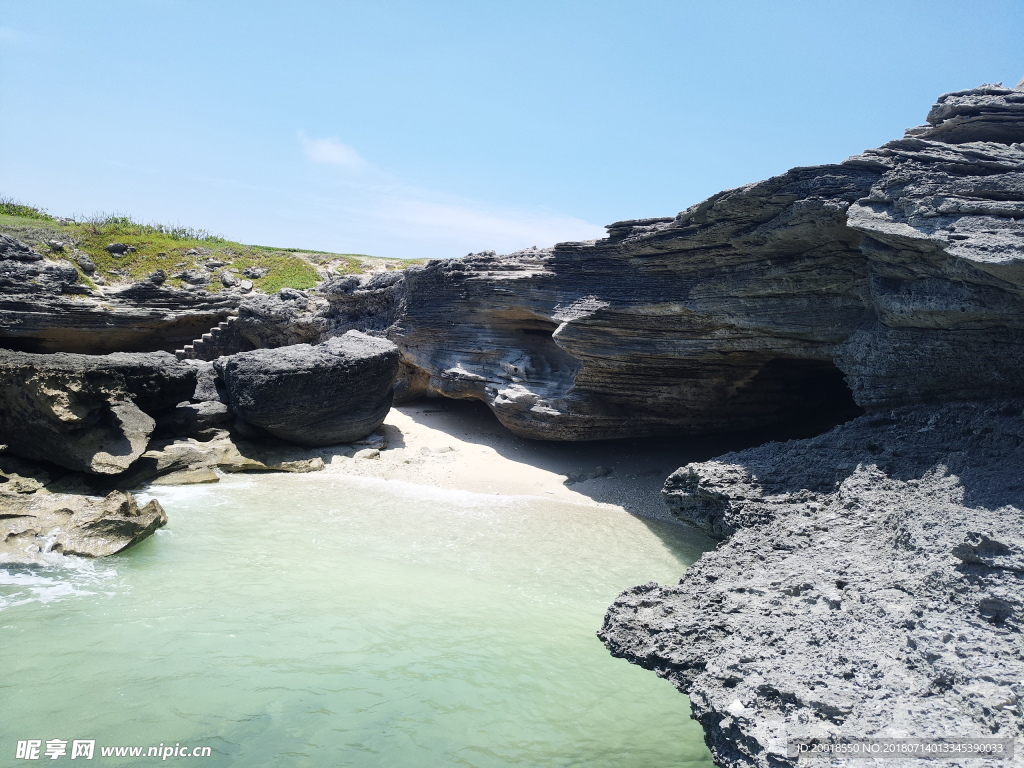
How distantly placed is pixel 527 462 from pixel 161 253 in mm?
31988

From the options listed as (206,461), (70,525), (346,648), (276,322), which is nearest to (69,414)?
(70,525)

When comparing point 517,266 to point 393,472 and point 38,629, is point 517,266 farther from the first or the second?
point 38,629

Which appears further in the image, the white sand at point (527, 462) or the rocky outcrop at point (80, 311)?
the rocky outcrop at point (80, 311)

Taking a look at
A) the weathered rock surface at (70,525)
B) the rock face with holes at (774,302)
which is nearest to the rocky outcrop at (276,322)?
the rock face with holes at (774,302)

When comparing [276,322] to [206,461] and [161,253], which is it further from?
[161,253]

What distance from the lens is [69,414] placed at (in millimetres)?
11148

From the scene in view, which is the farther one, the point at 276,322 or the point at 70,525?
the point at 276,322

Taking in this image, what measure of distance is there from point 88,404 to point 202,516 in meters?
3.10

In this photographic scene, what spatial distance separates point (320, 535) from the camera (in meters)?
10.6

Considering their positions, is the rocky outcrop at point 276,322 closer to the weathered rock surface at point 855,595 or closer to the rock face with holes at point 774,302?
the rock face with holes at point 774,302

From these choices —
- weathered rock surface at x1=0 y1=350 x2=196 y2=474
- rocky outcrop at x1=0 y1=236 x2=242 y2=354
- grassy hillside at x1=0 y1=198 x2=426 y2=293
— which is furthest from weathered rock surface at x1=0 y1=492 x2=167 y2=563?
grassy hillside at x1=0 y1=198 x2=426 y2=293

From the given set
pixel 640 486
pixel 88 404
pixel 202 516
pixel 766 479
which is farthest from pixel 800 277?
pixel 88 404

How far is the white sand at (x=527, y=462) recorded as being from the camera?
13223mm

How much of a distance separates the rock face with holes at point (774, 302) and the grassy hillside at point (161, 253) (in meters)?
22.4
